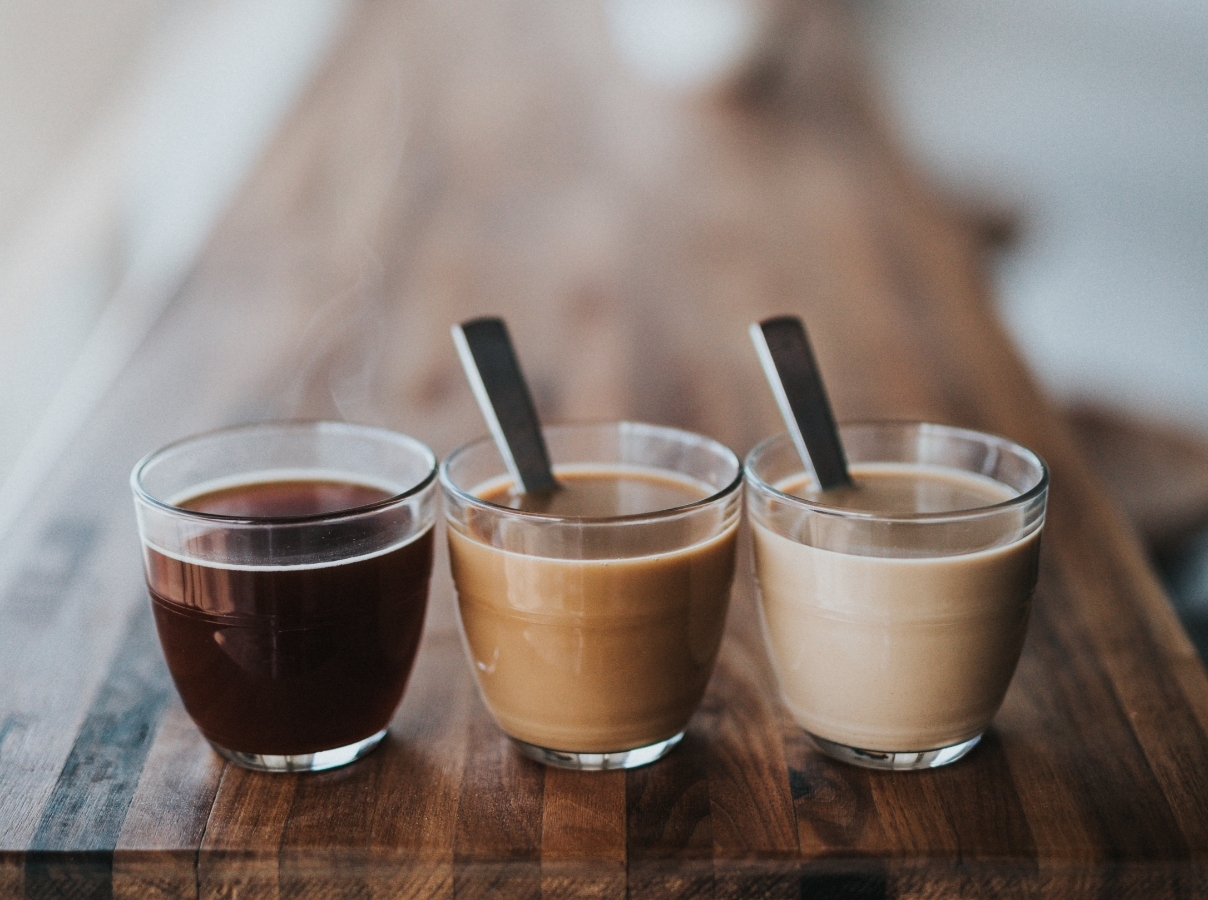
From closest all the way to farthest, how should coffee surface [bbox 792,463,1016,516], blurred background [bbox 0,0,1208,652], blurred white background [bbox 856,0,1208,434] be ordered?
coffee surface [bbox 792,463,1016,516], blurred background [bbox 0,0,1208,652], blurred white background [bbox 856,0,1208,434]

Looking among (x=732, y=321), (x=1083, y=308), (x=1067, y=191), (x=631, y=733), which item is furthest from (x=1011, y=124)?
(x=631, y=733)

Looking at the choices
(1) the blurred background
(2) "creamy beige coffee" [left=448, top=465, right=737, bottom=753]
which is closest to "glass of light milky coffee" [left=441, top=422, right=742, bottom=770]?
(2) "creamy beige coffee" [left=448, top=465, right=737, bottom=753]

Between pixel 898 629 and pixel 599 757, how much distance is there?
0.19 meters

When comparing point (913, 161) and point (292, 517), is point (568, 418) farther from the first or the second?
point (913, 161)

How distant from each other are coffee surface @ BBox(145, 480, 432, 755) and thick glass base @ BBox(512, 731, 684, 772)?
0.32 ft

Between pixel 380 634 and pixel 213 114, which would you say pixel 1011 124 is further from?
pixel 380 634

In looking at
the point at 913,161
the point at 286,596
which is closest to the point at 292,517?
the point at 286,596

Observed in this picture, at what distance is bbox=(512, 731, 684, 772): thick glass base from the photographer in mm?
756

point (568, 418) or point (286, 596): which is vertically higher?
point (286, 596)

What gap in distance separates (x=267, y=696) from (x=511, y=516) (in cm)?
17

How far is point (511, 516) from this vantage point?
2.32ft

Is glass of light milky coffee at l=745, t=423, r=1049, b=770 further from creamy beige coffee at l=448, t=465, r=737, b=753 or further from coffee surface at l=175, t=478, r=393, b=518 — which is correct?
coffee surface at l=175, t=478, r=393, b=518

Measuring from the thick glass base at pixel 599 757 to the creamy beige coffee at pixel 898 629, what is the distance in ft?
0.30

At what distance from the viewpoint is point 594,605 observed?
0.71 meters
